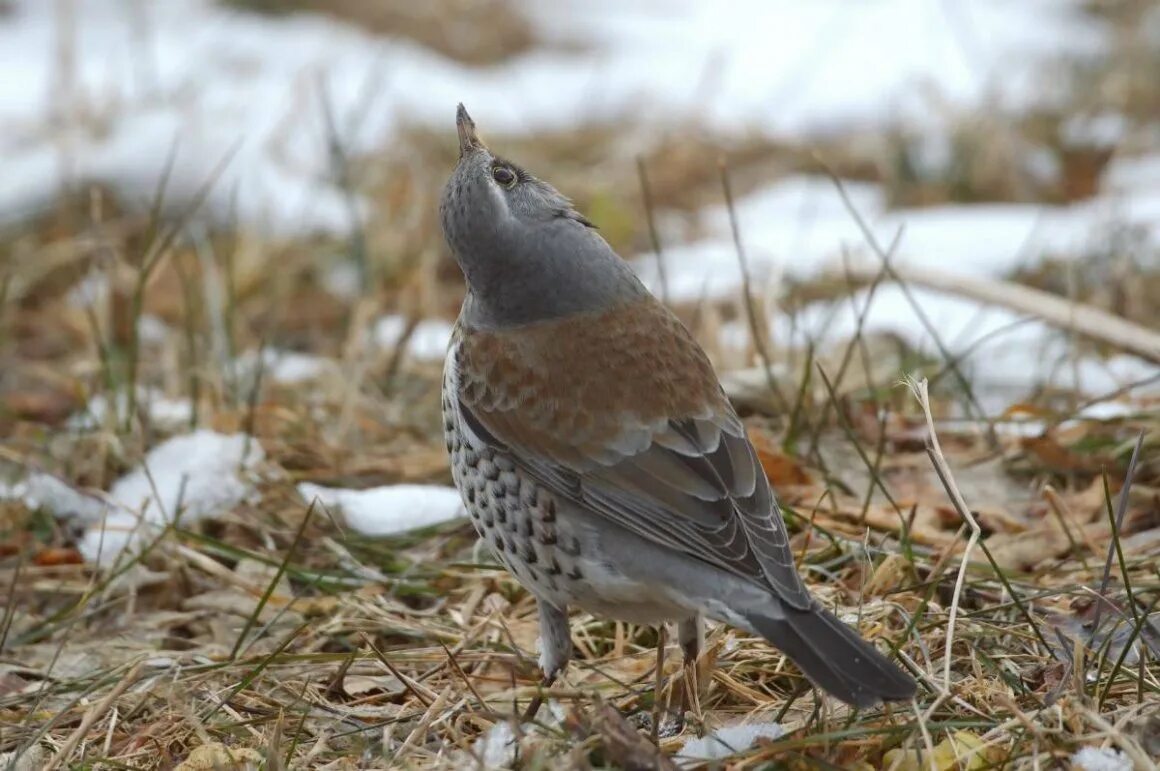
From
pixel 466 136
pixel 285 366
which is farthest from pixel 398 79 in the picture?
pixel 466 136

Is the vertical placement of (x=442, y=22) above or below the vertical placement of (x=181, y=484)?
above

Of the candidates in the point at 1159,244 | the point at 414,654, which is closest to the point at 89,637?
the point at 414,654

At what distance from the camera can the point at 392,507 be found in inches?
183

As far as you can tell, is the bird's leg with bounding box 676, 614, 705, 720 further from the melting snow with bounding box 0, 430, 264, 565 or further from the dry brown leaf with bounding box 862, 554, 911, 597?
the melting snow with bounding box 0, 430, 264, 565

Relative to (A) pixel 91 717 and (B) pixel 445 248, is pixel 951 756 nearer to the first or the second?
(A) pixel 91 717

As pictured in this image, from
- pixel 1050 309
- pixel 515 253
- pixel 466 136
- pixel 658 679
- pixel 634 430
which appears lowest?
pixel 658 679

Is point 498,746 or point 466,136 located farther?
point 466,136

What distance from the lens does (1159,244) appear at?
7.25 metres

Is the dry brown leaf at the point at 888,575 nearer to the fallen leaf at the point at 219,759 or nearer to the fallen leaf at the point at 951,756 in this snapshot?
the fallen leaf at the point at 951,756

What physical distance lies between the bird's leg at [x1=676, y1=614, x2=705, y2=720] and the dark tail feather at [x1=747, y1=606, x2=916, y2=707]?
1.37ft

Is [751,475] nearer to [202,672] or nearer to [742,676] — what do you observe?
[742,676]

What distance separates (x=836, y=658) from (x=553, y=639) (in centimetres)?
91

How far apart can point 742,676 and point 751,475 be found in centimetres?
55

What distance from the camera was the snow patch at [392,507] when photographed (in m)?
4.60
